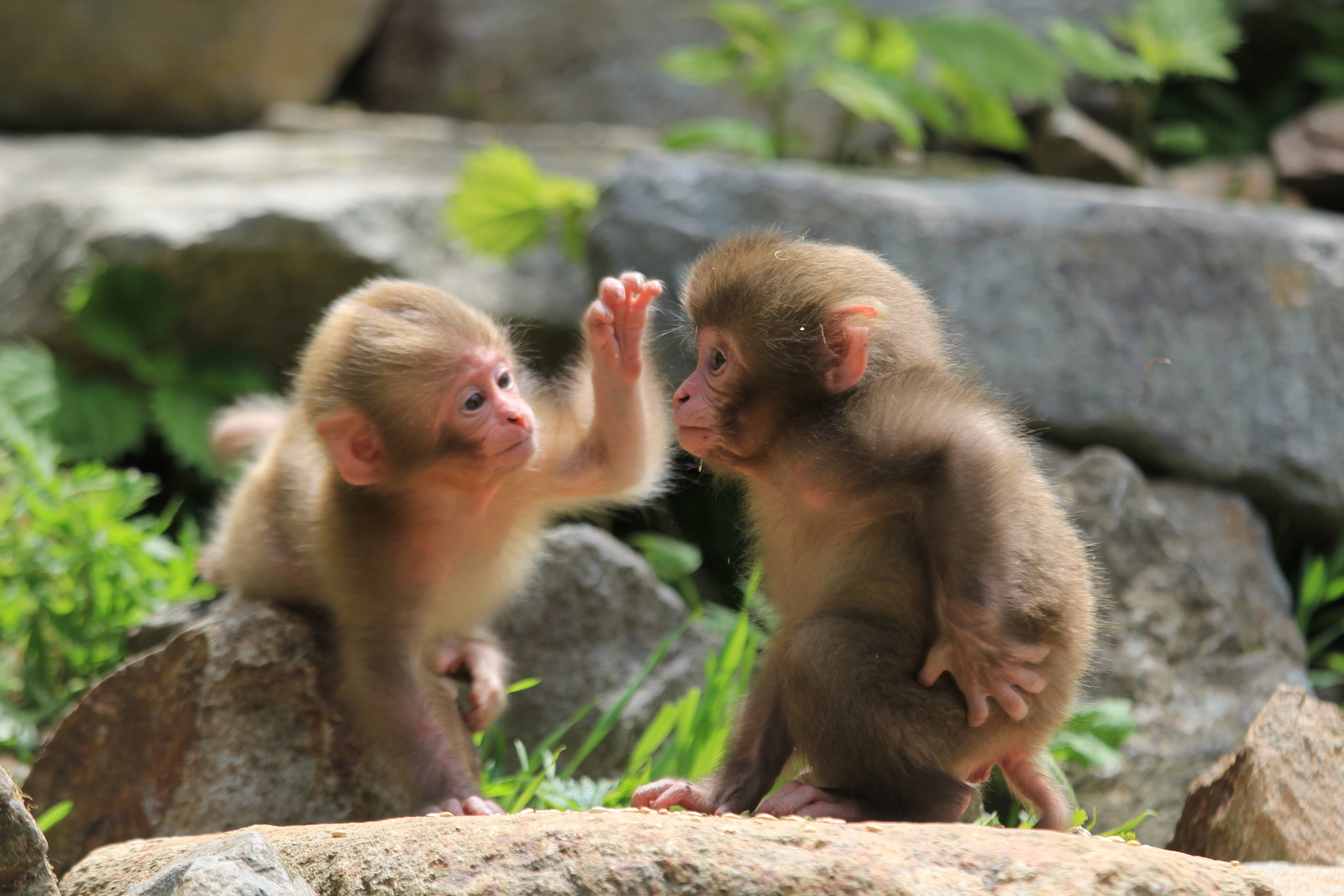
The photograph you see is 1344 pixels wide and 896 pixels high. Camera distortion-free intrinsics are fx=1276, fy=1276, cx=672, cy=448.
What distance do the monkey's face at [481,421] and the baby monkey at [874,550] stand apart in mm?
693

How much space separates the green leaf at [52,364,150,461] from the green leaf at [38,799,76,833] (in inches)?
117

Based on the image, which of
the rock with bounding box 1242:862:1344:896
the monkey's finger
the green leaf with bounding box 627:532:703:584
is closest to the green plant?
the green leaf with bounding box 627:532:703:584

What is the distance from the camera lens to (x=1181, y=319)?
6.14 m

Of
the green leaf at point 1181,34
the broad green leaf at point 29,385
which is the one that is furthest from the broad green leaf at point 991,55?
the broad green leaf at point 29,385

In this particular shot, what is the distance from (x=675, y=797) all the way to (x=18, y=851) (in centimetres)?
146

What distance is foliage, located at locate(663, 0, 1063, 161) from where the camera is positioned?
22.8 ft

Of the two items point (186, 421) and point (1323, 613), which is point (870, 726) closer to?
point (1323, 613)

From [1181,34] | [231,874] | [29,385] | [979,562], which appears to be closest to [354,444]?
[231,874]

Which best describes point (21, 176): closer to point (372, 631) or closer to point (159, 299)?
point (159, 299)

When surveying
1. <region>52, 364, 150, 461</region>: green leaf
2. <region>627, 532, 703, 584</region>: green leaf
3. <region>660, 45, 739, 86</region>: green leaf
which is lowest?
<region>52, 364, 150, 461</region>: green leaf

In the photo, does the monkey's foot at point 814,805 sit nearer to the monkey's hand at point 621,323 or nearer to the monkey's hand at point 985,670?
the monkey's hand at point 985,670

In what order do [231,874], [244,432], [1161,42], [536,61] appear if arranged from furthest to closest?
[536,61] → [1161,42] → [244,432] → [231,874]

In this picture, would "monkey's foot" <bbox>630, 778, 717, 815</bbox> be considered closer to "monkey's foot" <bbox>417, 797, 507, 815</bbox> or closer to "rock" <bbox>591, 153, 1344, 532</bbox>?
"monkey's foot" <bbox>417, 797, 507, 815</bbox>

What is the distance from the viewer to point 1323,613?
6.41 meters
